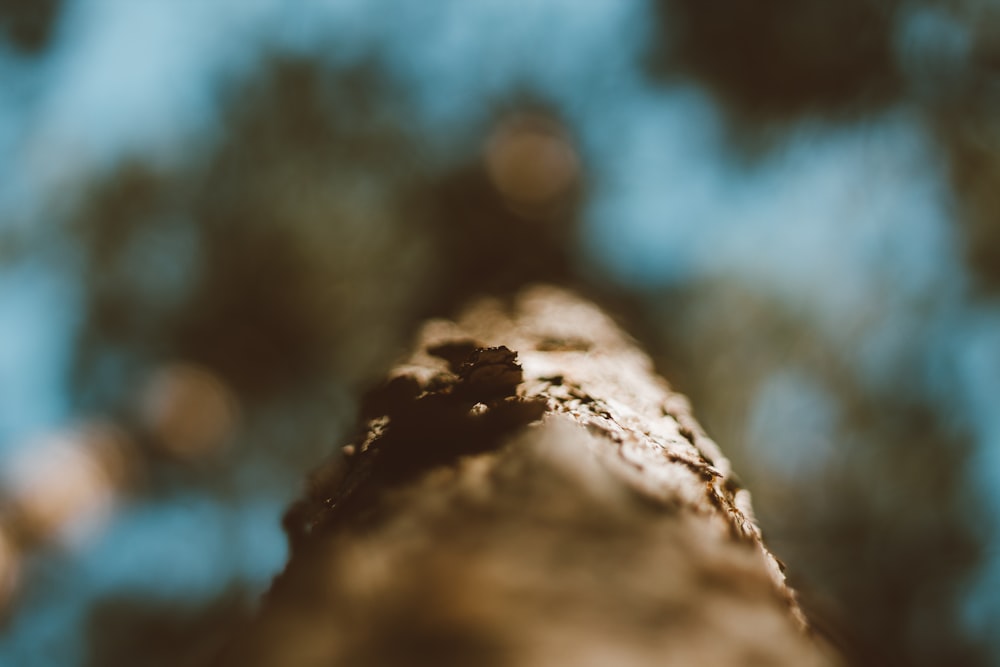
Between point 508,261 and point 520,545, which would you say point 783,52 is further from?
point 520,545

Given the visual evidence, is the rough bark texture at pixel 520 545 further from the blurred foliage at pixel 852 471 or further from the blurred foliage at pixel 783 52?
A: the blurred foliage at pixel 783 52

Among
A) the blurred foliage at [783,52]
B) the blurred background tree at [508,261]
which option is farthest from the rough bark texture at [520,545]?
the blurred foliage at [783,52]

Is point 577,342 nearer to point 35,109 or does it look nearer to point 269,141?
point 269,141

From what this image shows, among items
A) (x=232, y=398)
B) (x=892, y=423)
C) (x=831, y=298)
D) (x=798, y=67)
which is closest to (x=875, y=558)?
(x=892, y=423)

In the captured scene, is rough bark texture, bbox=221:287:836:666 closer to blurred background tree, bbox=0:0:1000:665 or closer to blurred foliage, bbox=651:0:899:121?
blurred background tree, bbox=0:0:1000:665

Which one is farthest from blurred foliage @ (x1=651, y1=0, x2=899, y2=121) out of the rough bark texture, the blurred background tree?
the rough bark texture

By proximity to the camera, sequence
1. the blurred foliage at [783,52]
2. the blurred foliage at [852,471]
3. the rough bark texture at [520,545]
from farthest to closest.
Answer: the blurred foliage at [783,52]
the blurred foliage at [852,471]
the rough bark texture at [520,545]

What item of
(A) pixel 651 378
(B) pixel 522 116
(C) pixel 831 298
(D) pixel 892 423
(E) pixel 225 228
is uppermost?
(B) pixel 522 116

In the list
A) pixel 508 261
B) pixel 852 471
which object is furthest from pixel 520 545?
pixel 852 471
